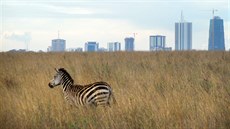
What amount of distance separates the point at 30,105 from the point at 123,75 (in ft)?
17.0

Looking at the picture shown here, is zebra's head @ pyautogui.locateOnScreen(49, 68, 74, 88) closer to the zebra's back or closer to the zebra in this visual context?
the zebra

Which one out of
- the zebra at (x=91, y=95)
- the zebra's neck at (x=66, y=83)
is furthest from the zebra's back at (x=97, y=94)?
the zebra's neck at (x=66, y=83)

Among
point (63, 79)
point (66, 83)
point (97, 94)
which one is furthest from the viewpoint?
point (63, 79)

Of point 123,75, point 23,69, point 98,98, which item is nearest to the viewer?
point 98,98

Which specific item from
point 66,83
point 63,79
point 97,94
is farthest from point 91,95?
point 63,79

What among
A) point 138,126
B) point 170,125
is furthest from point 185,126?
point 138,126

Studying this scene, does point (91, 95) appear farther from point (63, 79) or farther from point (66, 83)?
point (63, 79)

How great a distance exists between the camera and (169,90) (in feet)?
33.0

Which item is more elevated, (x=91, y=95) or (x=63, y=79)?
(x=63, y=79)

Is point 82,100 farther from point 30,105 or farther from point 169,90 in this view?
point 169,90

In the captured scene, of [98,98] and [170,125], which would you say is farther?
[98,98]

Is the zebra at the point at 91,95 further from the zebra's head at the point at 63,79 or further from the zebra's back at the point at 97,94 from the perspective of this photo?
the zebra's head at the point at 63,79

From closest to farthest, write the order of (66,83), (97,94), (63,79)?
(97,94) < (66,83) < (63,79)

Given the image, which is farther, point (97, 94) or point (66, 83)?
point (66, 83)
